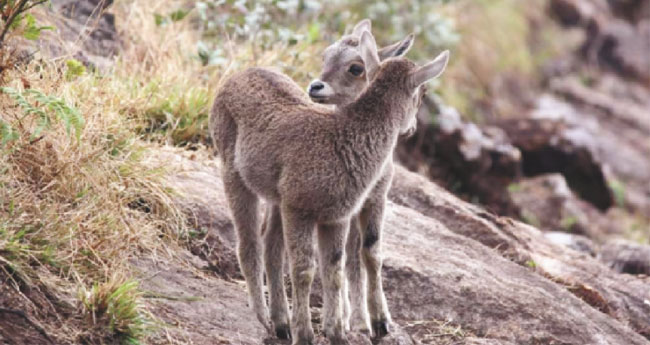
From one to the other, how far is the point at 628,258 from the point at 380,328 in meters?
4.75

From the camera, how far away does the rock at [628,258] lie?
10125mm

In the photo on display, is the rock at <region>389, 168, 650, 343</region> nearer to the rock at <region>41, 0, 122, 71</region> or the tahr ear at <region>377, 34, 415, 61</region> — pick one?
the tahr ear at <region>377, 34, 415, 61</region>

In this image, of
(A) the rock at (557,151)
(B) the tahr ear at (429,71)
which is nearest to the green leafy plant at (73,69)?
(B) the tahr ear at (429,71)

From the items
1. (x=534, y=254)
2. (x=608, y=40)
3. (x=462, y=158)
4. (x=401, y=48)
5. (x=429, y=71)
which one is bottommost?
(x=462, y=158)

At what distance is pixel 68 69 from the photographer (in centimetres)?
748

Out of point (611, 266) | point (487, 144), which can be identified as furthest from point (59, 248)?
Result: point (487, 144)

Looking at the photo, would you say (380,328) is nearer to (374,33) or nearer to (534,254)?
(534,254)

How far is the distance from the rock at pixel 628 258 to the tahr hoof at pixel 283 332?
199 inches

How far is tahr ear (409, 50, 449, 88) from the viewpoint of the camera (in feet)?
19.6

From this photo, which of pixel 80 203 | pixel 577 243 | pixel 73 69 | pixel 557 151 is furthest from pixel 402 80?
pixel 557 151

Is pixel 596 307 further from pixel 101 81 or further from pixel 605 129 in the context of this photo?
pixel 605 129

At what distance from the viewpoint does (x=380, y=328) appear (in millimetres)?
6383

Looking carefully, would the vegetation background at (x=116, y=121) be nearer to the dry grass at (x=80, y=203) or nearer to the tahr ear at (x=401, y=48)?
the dry grass at (x=80, y=203)

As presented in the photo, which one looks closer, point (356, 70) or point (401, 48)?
point (356, 70)
